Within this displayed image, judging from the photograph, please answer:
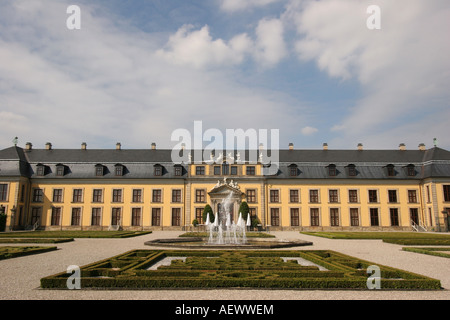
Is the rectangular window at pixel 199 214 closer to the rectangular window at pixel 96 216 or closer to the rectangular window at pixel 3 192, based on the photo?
the rectangular window at pixel 96 216

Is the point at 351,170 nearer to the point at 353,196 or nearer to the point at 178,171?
the point at 353,196

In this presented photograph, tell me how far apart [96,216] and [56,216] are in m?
4.77

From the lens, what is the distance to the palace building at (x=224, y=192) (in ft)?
136

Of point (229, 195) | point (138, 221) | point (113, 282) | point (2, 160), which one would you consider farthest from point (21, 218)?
point (113, 282)

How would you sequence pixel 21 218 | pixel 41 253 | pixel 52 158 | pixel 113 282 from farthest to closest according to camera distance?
pixel 52 158
pixel 21 218
pixel 41 253
pixel 113 282

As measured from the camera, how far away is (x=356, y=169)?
141 feet

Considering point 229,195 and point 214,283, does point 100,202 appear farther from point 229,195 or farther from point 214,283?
point 214,283

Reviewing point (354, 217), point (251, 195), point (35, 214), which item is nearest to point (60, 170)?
point (35, 214)

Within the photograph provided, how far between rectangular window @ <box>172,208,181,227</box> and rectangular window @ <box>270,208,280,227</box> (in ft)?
37.0

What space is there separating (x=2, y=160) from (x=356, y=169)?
143ft

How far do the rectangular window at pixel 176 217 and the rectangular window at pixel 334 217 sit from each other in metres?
18.6

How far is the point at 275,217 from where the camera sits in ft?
137

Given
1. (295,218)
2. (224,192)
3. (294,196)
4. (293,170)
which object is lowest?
(295,218)

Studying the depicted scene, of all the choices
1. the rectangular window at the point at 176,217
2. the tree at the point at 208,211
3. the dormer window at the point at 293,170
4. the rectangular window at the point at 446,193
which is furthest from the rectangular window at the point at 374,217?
the rectangular window at the point at 176,217
